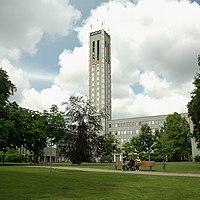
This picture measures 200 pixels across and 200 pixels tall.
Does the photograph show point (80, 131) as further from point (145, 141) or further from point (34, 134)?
point (145, 141)

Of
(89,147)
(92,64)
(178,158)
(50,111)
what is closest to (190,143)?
(178,158)

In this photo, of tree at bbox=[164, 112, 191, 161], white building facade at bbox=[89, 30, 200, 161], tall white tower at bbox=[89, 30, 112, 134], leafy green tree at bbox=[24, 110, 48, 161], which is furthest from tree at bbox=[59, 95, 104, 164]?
tall white tower at bbox=[89, 30, 112, 134]

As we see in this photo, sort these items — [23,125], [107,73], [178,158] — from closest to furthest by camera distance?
[23,125]
[178,158]
[107,73]

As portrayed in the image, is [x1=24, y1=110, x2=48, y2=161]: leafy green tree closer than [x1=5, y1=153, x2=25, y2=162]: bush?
Yes

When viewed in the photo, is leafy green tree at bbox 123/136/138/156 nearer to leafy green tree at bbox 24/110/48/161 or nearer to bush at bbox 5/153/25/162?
leafy green tree at bbox 24/110/48/161

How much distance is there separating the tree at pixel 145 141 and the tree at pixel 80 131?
50.1 ft

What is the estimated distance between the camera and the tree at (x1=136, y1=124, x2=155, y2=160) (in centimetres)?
7219

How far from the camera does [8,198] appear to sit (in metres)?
11.0

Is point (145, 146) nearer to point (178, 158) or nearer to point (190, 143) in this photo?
point (190, 143)

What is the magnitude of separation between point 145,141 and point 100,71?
275 feet

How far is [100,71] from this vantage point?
152750mm

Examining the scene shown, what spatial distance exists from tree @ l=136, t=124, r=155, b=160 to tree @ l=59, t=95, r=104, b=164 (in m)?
15.3

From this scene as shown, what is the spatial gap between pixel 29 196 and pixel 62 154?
45009mm

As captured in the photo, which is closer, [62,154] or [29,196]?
[29,196]
